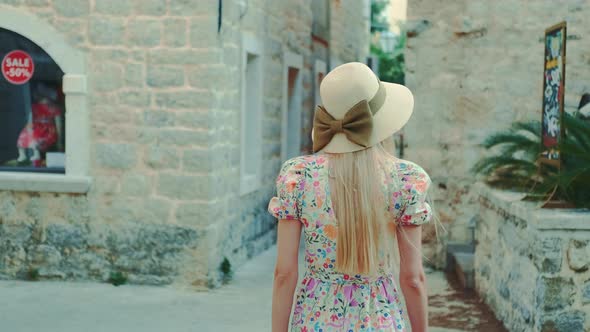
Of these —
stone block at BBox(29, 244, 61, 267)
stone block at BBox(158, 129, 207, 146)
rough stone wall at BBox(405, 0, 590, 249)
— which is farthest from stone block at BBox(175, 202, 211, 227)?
rough stone wall at BBox(405, 0, 590, 249)

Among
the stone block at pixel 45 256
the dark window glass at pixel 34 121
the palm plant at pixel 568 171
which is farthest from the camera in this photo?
the dark window glass at pixel 34 121

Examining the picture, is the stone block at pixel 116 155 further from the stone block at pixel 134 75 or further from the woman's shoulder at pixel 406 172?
the woman's shoulder at pixel 406 172

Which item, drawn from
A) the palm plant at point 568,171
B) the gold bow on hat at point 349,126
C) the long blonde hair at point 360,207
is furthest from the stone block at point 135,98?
the long blonde hair at point 360,207

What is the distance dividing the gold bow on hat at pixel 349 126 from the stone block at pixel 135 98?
190 inches

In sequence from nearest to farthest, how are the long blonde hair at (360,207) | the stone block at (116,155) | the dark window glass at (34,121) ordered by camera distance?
1. the long blonde hair at (360,207)
2. the stone block at (116,155)
3. the dark window glass at (34,121)

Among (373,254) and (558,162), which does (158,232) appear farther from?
(373,254)

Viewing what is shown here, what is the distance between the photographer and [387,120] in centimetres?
264

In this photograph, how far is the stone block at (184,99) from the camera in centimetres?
723

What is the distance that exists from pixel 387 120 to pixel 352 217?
33cm

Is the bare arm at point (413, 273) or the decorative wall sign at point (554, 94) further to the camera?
the decorative wall sign at point (554, 94)

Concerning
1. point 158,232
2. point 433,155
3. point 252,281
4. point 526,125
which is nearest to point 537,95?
point 433,155

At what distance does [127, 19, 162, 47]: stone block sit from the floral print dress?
16.1 feet

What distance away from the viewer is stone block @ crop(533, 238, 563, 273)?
4.85m

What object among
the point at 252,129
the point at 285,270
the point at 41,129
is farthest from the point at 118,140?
the point at 285,270
